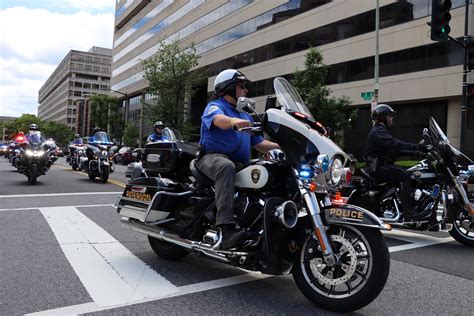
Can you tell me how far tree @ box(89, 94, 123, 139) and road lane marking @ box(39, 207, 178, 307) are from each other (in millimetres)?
73711

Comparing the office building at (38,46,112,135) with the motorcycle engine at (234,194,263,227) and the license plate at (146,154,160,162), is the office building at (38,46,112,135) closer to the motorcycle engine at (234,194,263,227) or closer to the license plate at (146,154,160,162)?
the license plate at (146,154,160,162)

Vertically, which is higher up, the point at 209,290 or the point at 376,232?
the point at 376,232

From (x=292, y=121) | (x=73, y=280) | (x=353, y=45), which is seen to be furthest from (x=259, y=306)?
(x=353, y=45)

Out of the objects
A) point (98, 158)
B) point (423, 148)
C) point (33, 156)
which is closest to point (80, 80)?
point (98, 158)

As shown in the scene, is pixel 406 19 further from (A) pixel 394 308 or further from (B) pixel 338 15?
(A) pixel 394 308

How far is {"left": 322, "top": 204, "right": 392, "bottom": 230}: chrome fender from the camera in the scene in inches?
129

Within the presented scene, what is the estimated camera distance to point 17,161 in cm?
1407

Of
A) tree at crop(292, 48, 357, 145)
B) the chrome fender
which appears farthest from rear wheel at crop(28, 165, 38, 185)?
tree at crop(292, 48, 357, 145)

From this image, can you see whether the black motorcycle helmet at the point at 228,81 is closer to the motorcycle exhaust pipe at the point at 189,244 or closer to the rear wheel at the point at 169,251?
the motorcycle exhaust pipe at the point at 189,244

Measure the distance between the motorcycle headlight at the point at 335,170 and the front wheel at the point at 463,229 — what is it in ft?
12.6

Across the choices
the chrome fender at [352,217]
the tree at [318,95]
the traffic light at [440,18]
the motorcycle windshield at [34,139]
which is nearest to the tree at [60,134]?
the tree at [318,95]

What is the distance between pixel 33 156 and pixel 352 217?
1206 centimetres

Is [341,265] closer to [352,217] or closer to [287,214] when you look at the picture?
[352,217]

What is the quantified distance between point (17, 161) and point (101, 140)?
3083 millimetres
